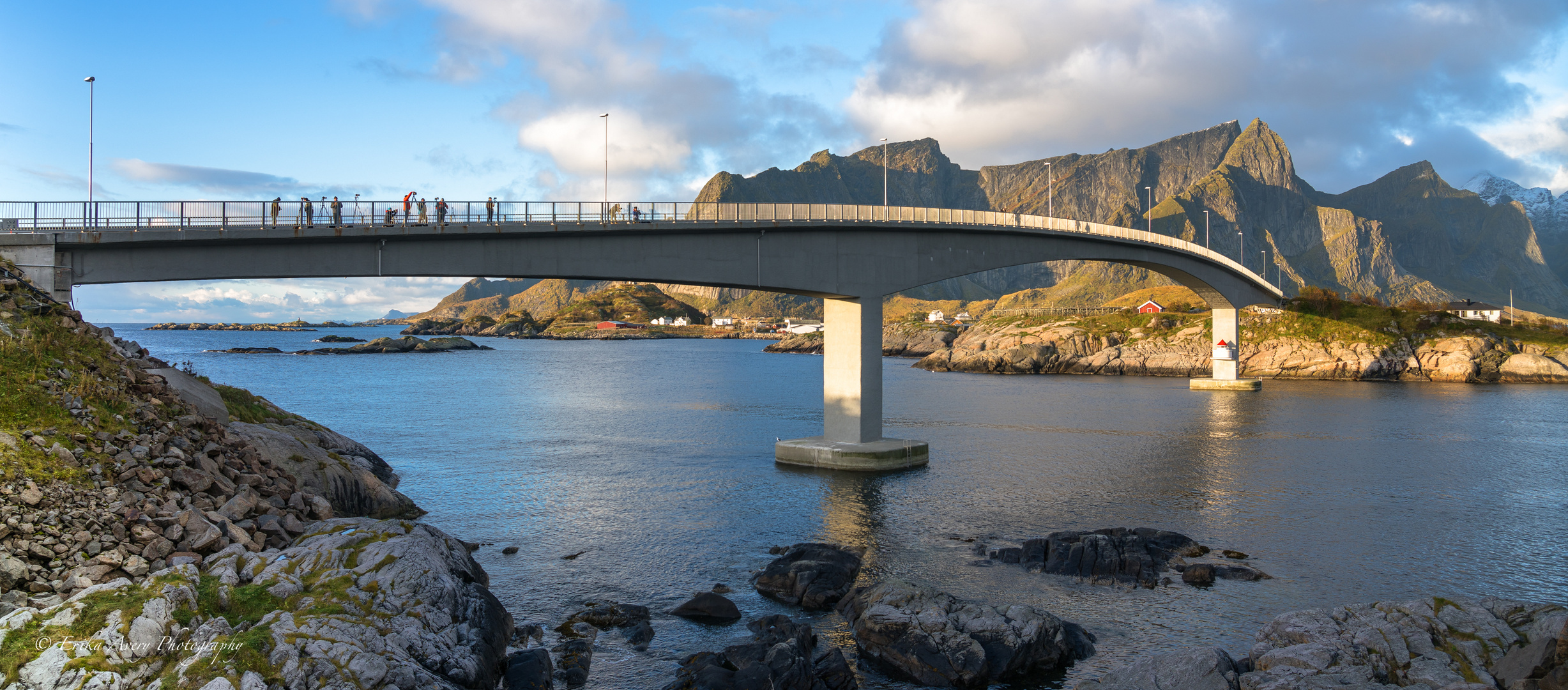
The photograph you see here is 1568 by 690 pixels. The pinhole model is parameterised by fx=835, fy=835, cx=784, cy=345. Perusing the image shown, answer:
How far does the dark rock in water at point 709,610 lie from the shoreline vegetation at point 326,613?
0.05m

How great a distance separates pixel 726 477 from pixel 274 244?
19.9m

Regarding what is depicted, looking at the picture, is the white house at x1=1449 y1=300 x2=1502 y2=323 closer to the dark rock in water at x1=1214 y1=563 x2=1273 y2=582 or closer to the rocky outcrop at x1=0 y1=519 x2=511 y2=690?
the dark rock in water at x1=1214 y1=563 x2=1273 y2=582

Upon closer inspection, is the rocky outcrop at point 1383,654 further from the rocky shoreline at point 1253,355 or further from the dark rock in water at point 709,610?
the rocky shoreline at point 1253,355

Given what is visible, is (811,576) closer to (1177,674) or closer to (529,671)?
(529,671)

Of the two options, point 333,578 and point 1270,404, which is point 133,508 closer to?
point 333,578

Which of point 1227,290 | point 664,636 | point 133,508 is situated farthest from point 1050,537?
point 1227,290

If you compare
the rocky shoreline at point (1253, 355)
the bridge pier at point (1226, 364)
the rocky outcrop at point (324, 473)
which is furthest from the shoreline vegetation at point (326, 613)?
the rocky shoreline at point (1253, 355)

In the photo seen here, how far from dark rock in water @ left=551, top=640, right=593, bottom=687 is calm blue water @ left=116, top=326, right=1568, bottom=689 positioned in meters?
0.34

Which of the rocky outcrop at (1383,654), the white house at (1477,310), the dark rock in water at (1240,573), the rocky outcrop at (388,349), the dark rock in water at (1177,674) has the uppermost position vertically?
the white house at (1477,310)

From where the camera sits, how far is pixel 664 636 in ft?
60.6

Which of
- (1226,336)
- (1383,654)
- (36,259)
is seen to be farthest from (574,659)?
(1226,336)

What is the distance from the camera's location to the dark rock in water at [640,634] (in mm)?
17922

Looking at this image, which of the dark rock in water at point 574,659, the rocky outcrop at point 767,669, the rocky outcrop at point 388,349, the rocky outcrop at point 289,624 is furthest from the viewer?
the rocky outcrop at point 388,349

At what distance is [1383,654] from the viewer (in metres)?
14.5
